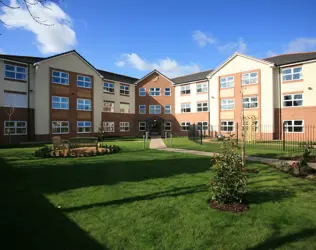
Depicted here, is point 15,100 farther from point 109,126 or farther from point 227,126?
point 227,126

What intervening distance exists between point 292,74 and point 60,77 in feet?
91.1

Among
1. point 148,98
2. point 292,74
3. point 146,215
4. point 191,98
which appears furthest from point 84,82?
point 146,215

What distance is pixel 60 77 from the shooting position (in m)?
25.7

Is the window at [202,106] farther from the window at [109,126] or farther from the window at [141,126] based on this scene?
the window at [109,126]

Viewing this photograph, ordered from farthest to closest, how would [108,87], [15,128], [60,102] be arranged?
[108,87]
[60,102]
[15,128]

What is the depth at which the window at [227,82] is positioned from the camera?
2794cm

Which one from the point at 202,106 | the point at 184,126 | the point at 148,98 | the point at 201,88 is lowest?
the point at 184,126

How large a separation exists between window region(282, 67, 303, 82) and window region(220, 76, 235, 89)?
6030mm

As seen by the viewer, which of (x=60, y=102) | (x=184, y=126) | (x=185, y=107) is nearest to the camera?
(x=60, y=102)

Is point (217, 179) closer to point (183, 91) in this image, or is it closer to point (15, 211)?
point (15, 211)

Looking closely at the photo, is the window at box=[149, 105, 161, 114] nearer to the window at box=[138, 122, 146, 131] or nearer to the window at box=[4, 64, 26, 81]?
the window at box=[138, 122, 146, 131]

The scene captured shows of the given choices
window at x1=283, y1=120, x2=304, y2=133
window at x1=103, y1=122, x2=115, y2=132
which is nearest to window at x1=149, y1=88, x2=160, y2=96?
window at x1=103, y1=122, x2=115, y2=132

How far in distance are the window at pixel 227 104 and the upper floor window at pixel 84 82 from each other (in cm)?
1909

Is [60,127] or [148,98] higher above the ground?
[148,98]
